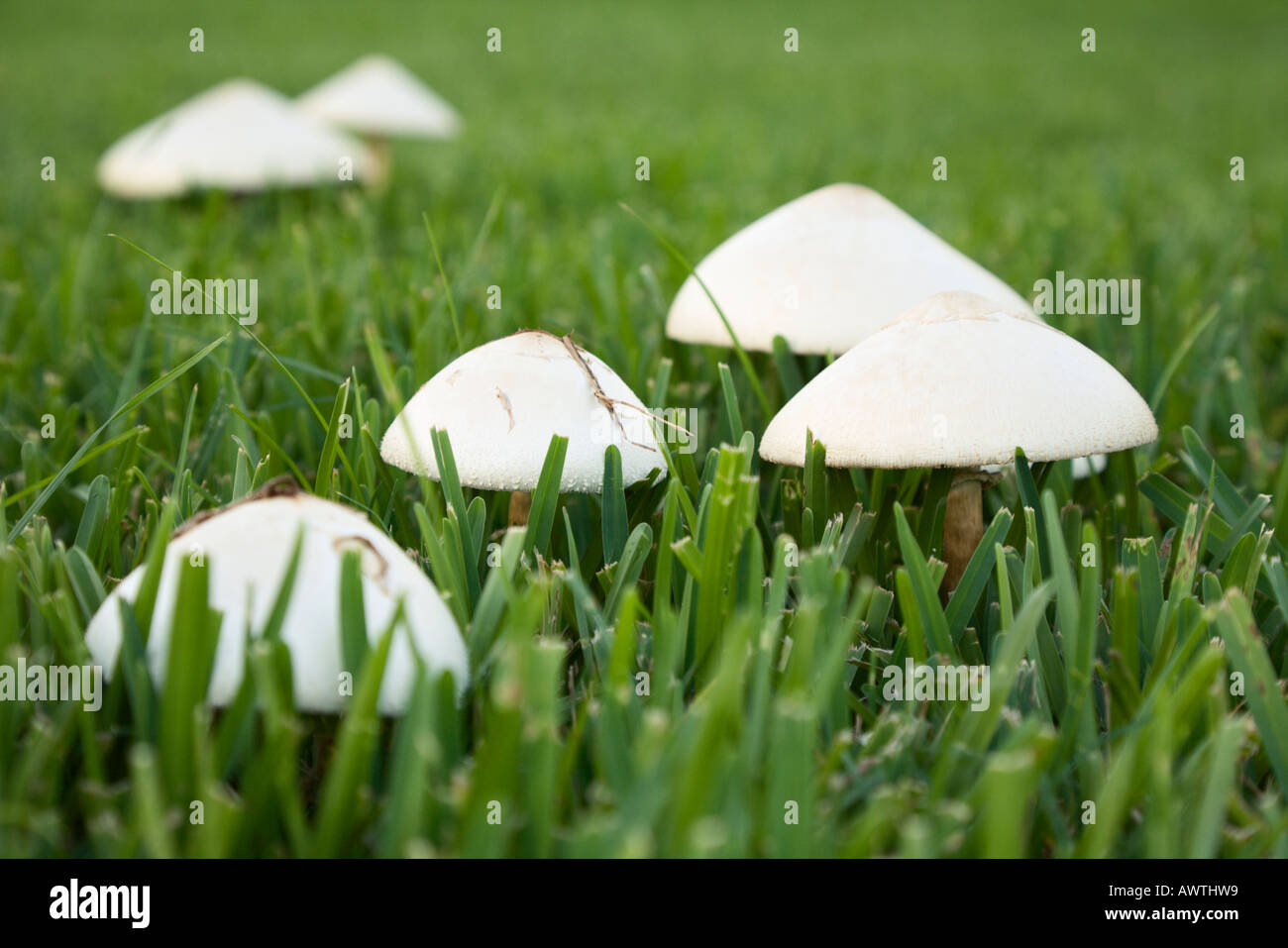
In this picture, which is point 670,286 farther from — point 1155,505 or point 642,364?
point 1155,505

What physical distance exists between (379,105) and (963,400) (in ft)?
16.3

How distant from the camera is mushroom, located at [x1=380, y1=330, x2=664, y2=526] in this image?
5.40ft

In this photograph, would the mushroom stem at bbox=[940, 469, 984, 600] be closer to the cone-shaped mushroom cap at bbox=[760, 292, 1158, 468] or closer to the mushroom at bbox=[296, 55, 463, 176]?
the cone-shaped mushroom cap at bbox=[760, 292, 1158, 468]

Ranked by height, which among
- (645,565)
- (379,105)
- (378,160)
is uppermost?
(379,105)

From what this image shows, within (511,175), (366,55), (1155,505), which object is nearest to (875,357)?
(1155,505)

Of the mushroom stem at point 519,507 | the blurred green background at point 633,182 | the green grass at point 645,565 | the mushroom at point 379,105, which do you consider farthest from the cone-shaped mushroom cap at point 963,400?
the mushroom at point 379,105

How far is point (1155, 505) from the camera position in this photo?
2.06 metres

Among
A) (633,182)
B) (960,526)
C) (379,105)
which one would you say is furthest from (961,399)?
(379,105)

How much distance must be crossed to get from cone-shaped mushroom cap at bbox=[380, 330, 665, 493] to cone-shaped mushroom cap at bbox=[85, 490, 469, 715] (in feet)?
0.99

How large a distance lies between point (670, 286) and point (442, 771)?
238 cm

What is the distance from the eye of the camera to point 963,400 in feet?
5.09

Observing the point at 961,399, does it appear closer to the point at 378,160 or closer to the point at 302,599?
the point at 302,599

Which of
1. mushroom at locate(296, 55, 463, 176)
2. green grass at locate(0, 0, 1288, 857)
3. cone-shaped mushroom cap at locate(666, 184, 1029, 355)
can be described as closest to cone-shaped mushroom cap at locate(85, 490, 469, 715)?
green grass at locate(0, 0, 1288, 857)

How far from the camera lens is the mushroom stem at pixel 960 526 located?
6.10ft
